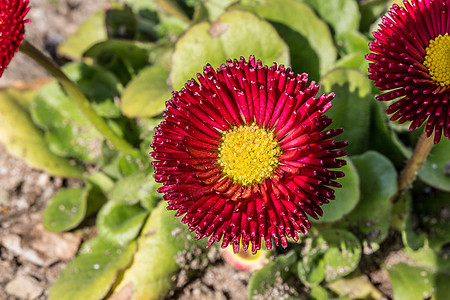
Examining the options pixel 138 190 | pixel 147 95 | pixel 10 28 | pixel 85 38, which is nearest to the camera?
pixel 10 28

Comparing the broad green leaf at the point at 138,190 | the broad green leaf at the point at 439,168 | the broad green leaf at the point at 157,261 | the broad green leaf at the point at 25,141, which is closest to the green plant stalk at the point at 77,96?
the broad green leaf at the point at 138,190

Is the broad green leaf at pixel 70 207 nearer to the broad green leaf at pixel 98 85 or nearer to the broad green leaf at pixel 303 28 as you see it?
the broad green leaf at pixel 98 85

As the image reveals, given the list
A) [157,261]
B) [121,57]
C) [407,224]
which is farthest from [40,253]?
[407,224]

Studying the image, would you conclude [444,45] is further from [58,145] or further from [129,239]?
[58,145]

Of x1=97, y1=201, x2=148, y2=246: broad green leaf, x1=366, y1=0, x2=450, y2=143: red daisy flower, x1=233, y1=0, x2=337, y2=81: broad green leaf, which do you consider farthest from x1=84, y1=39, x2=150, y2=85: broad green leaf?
x1=366, y1=0, x2=450, y2=143: red daisy flower

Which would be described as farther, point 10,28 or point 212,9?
point 212,9

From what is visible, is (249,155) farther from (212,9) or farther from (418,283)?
(212,9)

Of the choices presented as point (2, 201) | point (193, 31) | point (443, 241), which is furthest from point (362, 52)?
point (2, 201)
